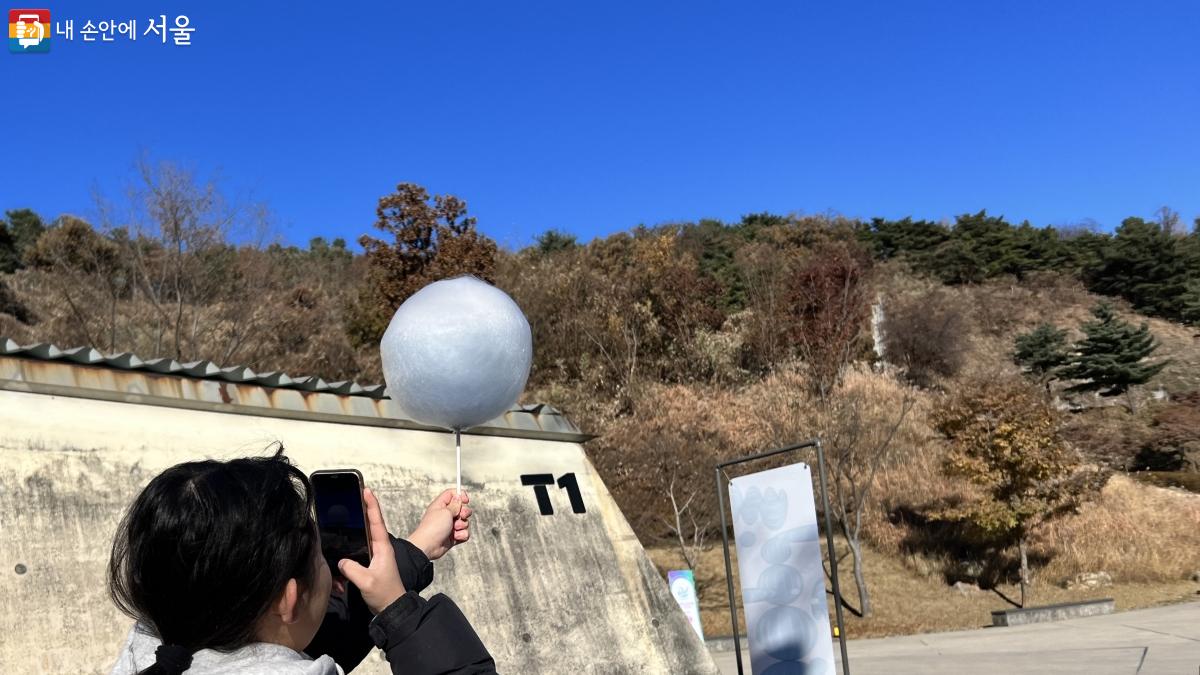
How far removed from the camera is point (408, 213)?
25.3 meters

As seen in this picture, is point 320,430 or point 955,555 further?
point 955,555

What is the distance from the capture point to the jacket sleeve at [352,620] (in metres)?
1.89

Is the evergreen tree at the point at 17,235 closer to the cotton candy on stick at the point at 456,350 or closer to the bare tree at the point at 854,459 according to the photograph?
the bare tree at the point at 854,459

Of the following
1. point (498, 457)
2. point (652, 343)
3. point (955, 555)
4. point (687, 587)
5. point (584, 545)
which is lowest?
point (955, 555)

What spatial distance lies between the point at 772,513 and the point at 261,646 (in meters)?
5.87

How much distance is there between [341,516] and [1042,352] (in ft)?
121

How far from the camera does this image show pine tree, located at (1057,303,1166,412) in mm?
31844

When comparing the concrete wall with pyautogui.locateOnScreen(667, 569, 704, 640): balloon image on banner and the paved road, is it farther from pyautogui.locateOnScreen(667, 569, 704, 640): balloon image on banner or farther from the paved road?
the paved road

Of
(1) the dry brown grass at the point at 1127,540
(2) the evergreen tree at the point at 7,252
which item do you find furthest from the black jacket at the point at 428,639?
(2) the evergreen tree at the point at 7,252

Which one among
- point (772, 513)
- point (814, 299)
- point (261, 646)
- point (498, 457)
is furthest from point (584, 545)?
point (814, 299)

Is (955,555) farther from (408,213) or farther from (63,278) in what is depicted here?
(63,278)

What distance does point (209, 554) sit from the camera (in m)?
1.27

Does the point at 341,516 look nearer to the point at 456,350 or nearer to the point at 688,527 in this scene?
the point at 456,350

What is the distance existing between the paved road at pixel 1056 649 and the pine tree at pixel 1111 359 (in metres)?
17.0
